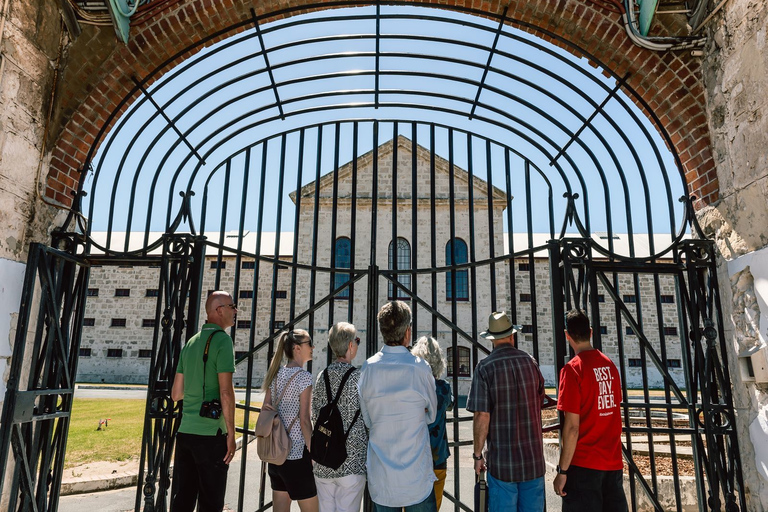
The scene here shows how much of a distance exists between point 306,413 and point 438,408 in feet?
3.11

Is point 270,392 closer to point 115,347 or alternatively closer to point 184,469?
point 184,469

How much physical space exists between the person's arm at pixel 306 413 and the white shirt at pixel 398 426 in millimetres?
534

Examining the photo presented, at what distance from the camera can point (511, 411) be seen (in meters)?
3.26

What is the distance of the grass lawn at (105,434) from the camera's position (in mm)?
8125

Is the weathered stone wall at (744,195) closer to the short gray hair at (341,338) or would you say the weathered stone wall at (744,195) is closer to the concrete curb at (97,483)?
the short gray hair at (341,338)

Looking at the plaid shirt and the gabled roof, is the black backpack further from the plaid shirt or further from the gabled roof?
the gabled roof

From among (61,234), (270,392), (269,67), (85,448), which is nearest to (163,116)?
(269,67)

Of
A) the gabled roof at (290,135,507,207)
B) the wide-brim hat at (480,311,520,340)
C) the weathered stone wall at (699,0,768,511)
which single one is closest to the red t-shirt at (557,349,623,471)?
the wide-brim hat at (480,311,520,340)

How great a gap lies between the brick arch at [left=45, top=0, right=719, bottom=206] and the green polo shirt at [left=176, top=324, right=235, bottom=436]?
218 centimetres

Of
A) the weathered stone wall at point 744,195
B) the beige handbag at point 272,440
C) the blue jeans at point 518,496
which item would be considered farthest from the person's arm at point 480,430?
the weathered stone wall at point 744,195

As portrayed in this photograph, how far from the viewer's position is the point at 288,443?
3393 millimetres

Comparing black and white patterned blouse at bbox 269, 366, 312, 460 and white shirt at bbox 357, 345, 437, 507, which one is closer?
white shirt at bbox 357, 345, 437, 507

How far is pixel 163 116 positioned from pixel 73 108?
79 cm

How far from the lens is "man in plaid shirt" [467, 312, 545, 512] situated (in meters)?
3.19
